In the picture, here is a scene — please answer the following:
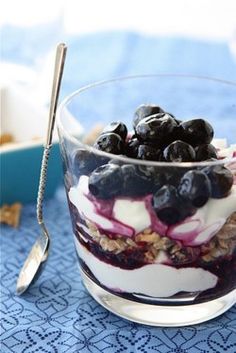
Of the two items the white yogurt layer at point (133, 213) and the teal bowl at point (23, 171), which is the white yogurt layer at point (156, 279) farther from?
the teal bowl at point (23, 171)

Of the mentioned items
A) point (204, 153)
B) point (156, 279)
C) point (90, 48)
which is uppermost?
point (204, 153)

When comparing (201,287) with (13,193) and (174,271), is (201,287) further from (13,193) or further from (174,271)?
(13,193)

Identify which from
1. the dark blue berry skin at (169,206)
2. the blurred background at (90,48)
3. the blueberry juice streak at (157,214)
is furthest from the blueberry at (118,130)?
the blurred background at (90,48)

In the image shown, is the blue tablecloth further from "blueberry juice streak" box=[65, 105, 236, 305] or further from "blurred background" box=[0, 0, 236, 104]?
"blurred background" box=[0, 0, 236, 104]

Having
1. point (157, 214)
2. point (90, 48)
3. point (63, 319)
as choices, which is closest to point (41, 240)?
point (63, 319)

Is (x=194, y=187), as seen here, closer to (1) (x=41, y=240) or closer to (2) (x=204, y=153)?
(2) (x=204, y=153)

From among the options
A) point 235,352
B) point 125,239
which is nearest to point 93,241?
point 125,239
